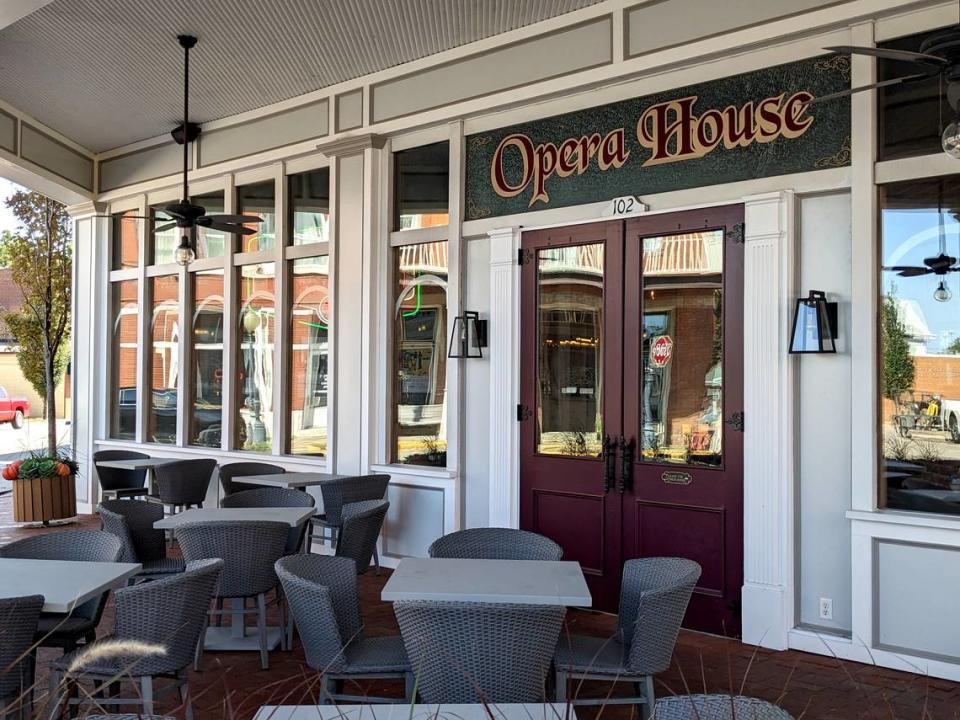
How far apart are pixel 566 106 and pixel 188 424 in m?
5.32

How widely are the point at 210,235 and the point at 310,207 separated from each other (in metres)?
1.57

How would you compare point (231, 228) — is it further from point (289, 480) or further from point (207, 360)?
point (207, 360)

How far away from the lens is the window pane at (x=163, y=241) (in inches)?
367

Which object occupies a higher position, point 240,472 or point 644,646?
point 240,472

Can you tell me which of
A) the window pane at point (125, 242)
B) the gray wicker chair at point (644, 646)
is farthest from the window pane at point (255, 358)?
the gray wicker chair at point (644, 646)

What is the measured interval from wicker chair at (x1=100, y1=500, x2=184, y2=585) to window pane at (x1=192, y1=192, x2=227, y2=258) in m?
3.97

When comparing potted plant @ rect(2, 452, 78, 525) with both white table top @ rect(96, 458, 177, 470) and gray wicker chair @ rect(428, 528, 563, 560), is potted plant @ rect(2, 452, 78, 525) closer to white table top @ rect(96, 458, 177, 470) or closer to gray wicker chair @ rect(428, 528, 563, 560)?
white table top @ rect(96, 458, 177, 470)

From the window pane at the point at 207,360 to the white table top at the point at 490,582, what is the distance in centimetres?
538

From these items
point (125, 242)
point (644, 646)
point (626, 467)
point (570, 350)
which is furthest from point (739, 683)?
point (125, 242)

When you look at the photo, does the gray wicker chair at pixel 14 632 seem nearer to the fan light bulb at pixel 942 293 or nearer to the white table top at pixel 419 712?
the white table top at pixel 419 712

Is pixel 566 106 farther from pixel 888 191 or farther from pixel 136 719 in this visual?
pixel 136 719

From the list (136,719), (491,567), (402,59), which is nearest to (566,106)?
(402,59)

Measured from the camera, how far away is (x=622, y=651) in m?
3.58

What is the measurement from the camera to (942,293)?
4.53 meters
